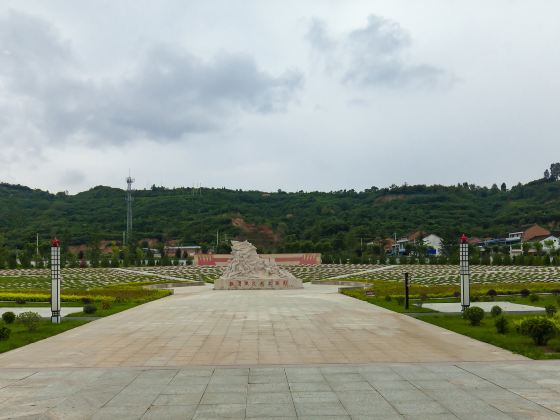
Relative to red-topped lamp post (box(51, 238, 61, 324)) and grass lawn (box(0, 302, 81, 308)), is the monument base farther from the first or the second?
red-topped lamp post (box(51, 238, 61, 324))

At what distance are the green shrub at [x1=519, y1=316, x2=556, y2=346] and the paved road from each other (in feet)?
3.55

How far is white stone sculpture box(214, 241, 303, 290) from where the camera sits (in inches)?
1532

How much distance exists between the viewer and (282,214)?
117625 millimetres

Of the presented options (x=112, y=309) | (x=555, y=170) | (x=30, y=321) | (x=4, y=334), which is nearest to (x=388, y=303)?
(x=112, y=309)

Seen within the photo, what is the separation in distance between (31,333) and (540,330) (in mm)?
14053

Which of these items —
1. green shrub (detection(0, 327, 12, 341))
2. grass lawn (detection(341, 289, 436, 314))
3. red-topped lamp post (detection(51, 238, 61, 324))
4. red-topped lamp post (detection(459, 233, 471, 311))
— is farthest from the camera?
grass lawn (detection(341, 289, 436, 314))

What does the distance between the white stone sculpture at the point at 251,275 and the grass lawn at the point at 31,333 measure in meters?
21.7

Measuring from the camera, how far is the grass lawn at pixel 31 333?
13.0m

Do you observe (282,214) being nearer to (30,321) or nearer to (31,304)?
(31,304)

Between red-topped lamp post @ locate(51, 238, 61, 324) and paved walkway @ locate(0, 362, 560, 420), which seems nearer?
paved walkway @ locate(0, 362, 560, 420)

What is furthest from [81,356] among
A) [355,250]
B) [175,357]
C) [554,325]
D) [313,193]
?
[313,193]

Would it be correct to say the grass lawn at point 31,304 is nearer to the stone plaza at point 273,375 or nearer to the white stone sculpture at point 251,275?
the stone plaza at point 273,375

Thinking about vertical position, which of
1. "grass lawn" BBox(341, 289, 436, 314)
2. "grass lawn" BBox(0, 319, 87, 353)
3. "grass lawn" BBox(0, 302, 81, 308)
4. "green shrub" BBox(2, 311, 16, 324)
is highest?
"green shrub" BBox(2, 311, 16, 324)

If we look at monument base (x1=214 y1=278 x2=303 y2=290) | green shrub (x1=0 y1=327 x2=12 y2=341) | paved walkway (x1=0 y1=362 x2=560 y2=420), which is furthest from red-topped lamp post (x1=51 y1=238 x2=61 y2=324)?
monument base (x1=214 y1=278 x2=303 y2=290)
